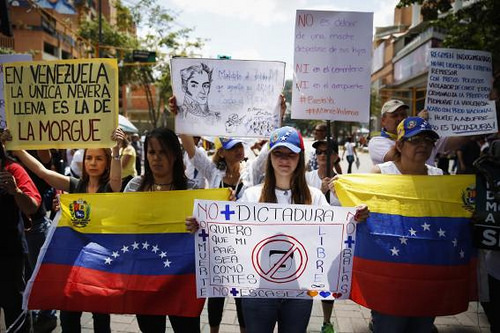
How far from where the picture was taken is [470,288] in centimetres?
285

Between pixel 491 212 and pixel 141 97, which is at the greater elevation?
pixel 141 97

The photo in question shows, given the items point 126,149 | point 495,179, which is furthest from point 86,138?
point 126,149

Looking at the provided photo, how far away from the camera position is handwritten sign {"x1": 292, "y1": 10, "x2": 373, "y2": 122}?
3.55m

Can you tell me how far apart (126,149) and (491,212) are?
572 centimetres

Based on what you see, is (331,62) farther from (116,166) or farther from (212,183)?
(116,166)

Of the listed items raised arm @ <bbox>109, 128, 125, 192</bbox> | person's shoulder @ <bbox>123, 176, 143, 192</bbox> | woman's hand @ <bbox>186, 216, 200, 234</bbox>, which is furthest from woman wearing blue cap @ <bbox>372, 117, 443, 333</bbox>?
A: raised arm @ <bbox>109, 128, 125, 192</bbox>

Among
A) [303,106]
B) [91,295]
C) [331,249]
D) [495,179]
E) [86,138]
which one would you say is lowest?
[91,295]

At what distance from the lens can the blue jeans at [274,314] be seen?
2.66 metres

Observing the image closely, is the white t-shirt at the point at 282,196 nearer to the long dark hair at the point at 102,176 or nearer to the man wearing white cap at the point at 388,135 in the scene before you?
the man wearing white cap at the point at 388,135

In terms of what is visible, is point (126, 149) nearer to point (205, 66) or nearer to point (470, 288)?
point (205, 66)

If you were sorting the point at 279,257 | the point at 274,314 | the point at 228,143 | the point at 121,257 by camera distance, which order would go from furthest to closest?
1. the point at 228,143
2. the point at 121,257
3. the point at 279,257
4. the point at 274,314

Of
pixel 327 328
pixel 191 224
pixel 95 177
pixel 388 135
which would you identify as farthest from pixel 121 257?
pixel 388 135

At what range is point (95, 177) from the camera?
11.2 ft

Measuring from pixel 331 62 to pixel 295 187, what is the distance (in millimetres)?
1338
